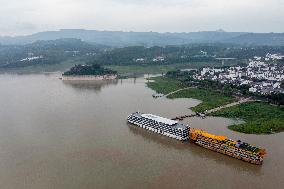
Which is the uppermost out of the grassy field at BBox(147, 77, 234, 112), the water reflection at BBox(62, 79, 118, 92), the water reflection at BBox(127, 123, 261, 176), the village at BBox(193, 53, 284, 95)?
the village at BBox(193, 53, 284, 95)

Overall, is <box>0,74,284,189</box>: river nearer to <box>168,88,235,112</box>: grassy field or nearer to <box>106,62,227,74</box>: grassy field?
<box>168,88,235,112</box>: grassy field

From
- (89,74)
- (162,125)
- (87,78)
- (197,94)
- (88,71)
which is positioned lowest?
(87,78)

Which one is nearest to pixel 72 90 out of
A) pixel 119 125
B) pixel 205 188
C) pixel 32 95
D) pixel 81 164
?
pixel 32 95

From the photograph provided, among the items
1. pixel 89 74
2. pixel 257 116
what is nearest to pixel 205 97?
pixel 257 116

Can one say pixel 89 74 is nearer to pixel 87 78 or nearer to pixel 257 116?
pixel 87 78

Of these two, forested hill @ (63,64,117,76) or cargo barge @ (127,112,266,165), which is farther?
forested hill @ (63,64,117,76)

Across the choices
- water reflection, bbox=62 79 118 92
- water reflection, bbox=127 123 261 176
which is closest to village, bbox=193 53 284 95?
water reflection, bbox=62 79 118 92

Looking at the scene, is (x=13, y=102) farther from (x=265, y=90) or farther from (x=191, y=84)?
(x=265, y=90)
